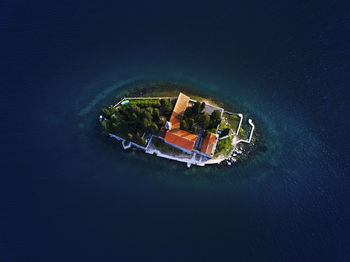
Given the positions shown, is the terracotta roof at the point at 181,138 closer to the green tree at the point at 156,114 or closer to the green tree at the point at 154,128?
the green tree at the point at 154,128

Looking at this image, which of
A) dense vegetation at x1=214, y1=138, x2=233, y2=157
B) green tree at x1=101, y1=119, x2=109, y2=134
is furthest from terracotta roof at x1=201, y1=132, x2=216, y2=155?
green tree at x1=101, y1=119, x2=109, y2=134

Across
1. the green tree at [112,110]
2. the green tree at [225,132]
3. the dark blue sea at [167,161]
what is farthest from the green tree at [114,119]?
the green tree at [225,132]

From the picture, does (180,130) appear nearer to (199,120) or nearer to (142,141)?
(199,120)

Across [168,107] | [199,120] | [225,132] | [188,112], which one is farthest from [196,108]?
[225,132]

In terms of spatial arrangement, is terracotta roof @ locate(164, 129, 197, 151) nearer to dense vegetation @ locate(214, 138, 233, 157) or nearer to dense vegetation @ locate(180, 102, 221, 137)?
dense vegetation @ locate(180, 102, 221, 137)

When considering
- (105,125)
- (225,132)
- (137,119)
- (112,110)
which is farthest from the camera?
(112,110)

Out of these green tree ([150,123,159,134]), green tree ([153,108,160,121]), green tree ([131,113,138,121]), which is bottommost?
green tree ([150,123,159,134])
